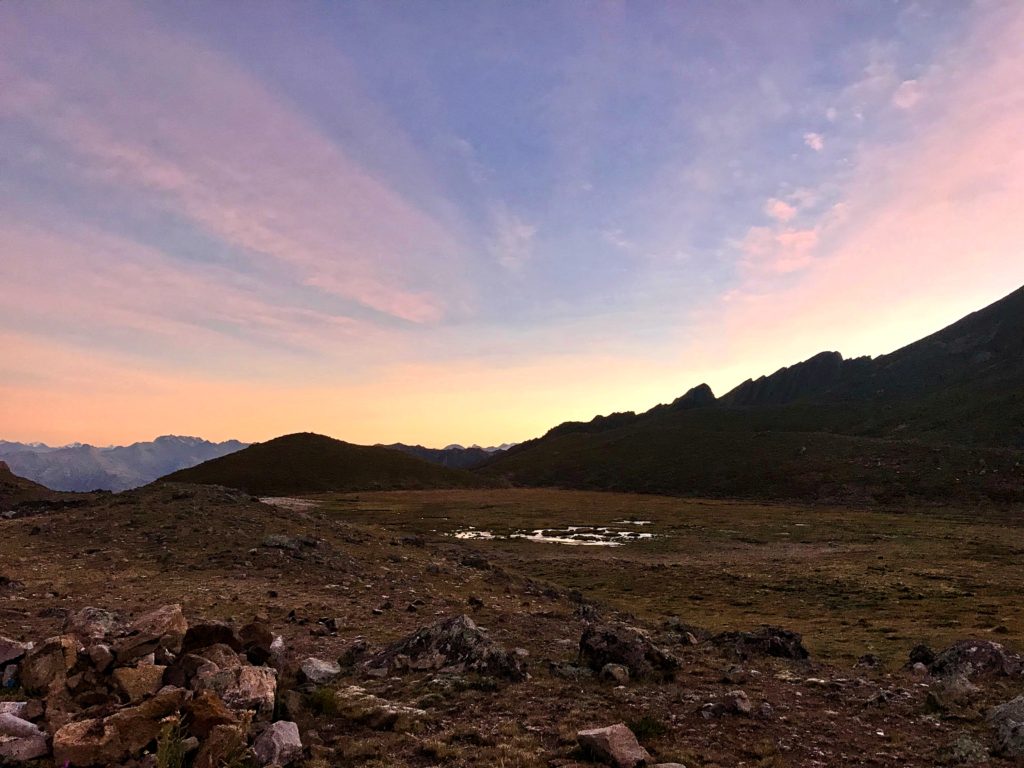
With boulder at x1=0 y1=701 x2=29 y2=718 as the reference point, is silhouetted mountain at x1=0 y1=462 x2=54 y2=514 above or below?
above

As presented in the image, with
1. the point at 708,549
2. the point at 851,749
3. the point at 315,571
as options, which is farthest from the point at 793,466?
the point at 851,749

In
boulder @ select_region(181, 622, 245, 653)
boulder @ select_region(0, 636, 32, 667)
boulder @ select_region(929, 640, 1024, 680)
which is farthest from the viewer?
boulder @ select_region(929, 640, 1024, 680)

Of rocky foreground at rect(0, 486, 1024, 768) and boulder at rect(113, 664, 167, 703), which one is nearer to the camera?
rocky foreground at rect(0, 486, 1024, 768)

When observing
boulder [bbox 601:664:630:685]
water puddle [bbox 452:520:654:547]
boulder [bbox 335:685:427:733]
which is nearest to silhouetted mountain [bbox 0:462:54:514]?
water puddle [bbox 452:520:654:547]

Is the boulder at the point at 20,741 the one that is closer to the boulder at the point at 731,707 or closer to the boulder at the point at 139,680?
the boulder at the point at 139,680

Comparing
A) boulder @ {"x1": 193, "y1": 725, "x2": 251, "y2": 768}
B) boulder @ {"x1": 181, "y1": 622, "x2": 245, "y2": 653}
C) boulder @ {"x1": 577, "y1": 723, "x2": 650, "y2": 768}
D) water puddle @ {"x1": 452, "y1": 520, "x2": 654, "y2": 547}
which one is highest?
boulder @ {"x1": 181, "y1": 622, "x2": 245, "y2": 653}

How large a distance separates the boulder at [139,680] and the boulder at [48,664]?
164 cm

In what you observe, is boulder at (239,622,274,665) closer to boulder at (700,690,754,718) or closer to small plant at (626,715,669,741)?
small plant at (626,715,669,741)

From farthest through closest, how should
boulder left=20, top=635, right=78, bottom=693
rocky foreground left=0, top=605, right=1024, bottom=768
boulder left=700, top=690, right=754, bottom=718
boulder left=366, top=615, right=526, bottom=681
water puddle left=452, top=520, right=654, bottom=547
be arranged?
water puddle left=452, top=520, right=654, bottom=547 < boulder left=366, top=615, right=526, bottom=681 < boulder left=700, top=690, right=754, bottom=718 < boulder left=20, top=635, right=78, bottom=693 < rocky foreground left=0, top=605, right=1024, bottom=768

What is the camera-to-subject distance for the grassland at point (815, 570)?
28344 millimetres

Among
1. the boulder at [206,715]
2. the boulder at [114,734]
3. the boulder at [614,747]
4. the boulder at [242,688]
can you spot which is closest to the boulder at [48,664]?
the boulder at [114,734]

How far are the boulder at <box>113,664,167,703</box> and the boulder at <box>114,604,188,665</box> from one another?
89 cm

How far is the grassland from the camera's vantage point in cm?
2834

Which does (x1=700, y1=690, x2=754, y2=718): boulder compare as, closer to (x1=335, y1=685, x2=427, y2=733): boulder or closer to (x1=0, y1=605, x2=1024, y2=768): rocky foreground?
(x1=0, y1=605, x2=1024, y2=768): rocky foreground
